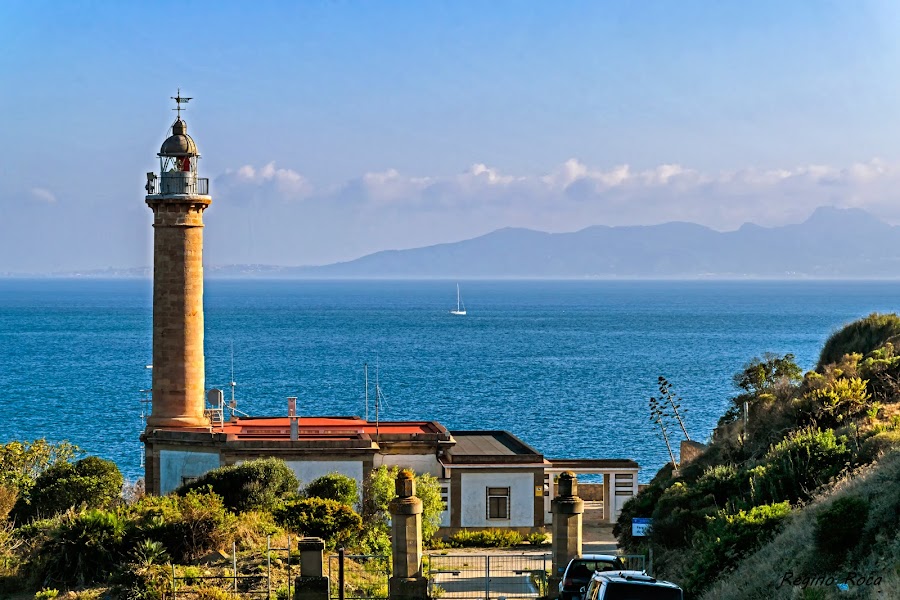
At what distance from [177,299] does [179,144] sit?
193 inches

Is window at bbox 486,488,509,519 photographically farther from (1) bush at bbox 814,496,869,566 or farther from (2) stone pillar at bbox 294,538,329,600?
(1) bush at bbox 814,496,869,566

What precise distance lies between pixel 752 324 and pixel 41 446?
172m

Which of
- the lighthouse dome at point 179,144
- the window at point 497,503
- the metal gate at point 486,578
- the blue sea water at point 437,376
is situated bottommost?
the blue sea water at point 437,376

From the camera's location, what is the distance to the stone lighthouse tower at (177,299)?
35719mm

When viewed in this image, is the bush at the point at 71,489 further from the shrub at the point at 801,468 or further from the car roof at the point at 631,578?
the car roof at the point at 631,578

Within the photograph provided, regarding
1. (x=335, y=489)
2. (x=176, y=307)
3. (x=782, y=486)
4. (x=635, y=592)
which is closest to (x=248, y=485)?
(x=335, y=489)

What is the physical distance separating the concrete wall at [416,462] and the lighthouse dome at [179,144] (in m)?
11.2

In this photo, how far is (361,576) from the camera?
23.0 m

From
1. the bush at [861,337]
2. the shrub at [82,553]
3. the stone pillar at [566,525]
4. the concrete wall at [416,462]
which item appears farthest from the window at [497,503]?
the shrub at [82,553]

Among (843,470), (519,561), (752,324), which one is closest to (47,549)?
(519,561)

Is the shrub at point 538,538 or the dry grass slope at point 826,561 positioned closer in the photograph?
the dry grass slope at point 826,561

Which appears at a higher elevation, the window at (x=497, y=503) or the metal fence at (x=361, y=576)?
the metal fence at (x=361, y=576)

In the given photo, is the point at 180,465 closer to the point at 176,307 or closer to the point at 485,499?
the point at 176,307

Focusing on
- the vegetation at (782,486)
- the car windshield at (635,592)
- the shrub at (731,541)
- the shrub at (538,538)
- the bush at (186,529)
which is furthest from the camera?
the shrub at (538,538)
